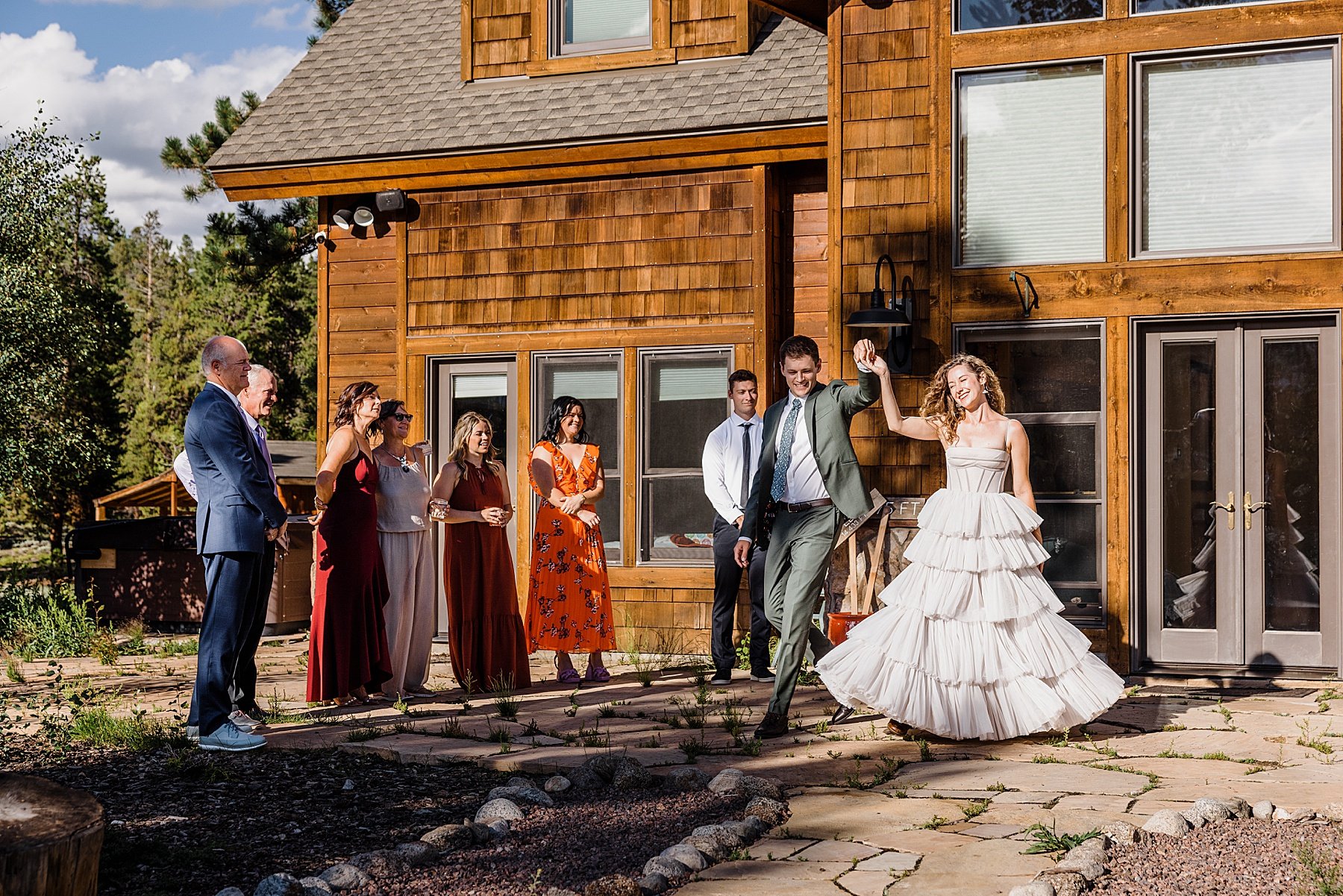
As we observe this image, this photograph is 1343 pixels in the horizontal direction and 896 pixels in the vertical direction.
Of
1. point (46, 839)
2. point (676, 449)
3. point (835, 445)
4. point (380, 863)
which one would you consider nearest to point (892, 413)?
point (835, 445)

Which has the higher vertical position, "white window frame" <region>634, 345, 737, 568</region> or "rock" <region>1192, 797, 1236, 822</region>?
"white window frame" <region>634, 345, 737, 568</region>

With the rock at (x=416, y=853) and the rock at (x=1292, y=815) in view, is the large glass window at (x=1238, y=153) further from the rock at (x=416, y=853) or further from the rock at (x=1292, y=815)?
the rock at (x=416, y=853)

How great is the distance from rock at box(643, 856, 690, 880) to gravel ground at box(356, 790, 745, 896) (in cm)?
5

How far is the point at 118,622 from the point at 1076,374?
27.9ft

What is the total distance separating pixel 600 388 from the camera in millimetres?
10742

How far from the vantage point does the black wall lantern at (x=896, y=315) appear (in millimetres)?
8633

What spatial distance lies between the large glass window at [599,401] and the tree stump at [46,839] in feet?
22.9

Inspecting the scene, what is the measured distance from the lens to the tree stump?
3.27 metres

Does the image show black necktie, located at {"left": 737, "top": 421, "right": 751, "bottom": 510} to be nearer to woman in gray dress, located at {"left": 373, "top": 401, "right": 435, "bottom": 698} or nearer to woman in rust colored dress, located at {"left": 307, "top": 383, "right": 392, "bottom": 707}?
woman in gray dress, located at {"left": 373, "top": 401, "right": 435, "bottom": 698}

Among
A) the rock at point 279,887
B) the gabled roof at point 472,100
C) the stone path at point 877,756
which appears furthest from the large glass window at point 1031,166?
the rock at point 279,887

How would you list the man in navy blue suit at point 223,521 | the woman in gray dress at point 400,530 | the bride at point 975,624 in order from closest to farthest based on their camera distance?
1. the man in navy blue suit at point 223,521
2. the bride at point 975,624
3. the woman in gray dress at point 400,530

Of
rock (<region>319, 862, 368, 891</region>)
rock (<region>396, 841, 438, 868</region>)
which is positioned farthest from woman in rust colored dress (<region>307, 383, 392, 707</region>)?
rock (<region>319, 862, 368, 891</region>)

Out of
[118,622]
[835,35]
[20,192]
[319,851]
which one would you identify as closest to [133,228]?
[20,192]

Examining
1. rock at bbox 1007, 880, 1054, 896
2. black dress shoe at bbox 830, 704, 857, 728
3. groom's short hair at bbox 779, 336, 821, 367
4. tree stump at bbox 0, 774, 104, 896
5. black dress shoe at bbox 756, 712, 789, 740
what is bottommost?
black dress shoe at bbox 830, 704, 857, 728
